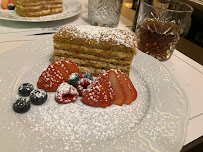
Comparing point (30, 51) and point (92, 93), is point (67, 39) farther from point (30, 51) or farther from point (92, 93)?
point (92, 93)

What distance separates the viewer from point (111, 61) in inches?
57.9

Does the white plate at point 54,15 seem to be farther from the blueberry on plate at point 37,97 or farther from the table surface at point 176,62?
the blueberry on plate at point 37,97

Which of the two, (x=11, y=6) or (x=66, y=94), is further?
(x=11, y=6)

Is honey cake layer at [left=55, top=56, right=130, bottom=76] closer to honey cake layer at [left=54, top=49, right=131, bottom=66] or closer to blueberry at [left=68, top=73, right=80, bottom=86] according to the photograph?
honey cake layer at [left=54, top=49, right=131, bottom=66]

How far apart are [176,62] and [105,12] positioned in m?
0.96

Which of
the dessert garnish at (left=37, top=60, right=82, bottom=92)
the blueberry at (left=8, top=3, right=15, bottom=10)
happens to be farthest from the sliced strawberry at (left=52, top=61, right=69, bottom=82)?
the blueberry at (left=8, top=3, right=15, bottom=10)

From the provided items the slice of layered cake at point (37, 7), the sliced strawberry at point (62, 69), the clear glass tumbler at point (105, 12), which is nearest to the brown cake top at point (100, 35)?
the sliced strawberry at point (62, 69)

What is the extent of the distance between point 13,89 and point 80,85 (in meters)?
0.42

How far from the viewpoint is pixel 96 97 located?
1112 mm

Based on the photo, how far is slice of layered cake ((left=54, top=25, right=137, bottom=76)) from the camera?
137cm

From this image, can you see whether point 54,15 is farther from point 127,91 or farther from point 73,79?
point 127,91

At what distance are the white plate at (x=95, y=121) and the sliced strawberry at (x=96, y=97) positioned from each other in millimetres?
37

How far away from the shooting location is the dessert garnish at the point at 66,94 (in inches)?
44.3

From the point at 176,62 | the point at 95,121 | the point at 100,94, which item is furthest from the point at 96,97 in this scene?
the point at 176,62
